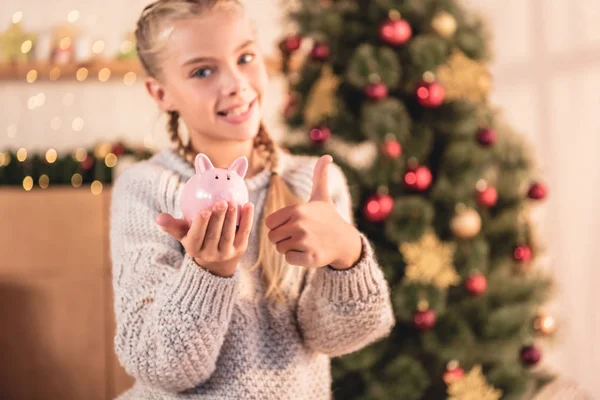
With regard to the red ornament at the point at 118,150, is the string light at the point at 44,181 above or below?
below

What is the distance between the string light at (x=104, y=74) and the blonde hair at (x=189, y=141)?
2226mm

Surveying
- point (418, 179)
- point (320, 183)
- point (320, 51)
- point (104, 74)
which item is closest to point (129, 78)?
point (104, 74)

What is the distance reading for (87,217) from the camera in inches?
103

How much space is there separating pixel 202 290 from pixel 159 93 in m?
0.36

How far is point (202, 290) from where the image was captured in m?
0.79

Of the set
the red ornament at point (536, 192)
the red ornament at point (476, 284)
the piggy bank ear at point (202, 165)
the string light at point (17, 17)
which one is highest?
the piggy bank ear at point (202, 165)

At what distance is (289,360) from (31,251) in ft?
6.53

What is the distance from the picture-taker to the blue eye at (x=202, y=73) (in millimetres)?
898

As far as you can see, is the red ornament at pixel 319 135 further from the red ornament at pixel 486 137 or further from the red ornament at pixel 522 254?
the red ornament at pixel 522 254

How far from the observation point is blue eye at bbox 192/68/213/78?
0.90 meters

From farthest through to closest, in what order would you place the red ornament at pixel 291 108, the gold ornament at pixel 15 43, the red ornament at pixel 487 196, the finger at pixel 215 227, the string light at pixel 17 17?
the string light at pixel 17 17 → the gold ornament at pixel 15 43 → the red ornament at pixel 291 108 → the red ornament at pixel 487 196 → the finger at pixel 215 227

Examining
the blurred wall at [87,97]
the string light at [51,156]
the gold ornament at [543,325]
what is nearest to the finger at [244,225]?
the gold ornament at [543,325]

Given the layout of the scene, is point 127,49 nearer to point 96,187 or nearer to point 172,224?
point 96,187

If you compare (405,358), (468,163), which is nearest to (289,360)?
(405,358)
